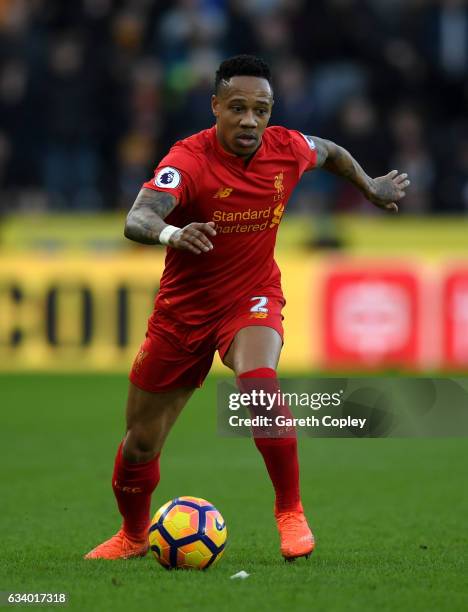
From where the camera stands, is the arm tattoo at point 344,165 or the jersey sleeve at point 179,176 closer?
the jersey sleeve at point 179,176

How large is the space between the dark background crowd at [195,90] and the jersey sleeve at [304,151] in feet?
30.9

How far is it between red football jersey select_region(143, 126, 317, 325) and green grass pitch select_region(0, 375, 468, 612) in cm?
123

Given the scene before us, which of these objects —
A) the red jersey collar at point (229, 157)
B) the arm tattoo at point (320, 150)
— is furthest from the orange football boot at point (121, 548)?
the arm tattoo at point (320, 150)

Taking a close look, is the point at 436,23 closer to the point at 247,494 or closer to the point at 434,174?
the point at 434,174

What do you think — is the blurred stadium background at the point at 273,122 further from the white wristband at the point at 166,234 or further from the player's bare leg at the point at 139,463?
the white wristband at the point at 166,234

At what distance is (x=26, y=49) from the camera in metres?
17.4

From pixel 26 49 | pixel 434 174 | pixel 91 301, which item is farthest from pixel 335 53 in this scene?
pixel 91 301

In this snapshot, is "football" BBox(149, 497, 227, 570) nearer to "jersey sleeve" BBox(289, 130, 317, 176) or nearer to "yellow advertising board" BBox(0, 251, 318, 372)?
"jersey sleeve" BBox(289, 130, 317, 176)

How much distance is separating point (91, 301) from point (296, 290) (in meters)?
2.32

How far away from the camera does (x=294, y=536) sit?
6.13 meters

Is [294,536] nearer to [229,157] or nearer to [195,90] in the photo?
[229,157]

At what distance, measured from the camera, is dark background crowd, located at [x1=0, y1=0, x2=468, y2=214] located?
1648cm

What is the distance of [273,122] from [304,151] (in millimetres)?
9428

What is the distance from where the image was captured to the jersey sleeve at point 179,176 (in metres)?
5.97
